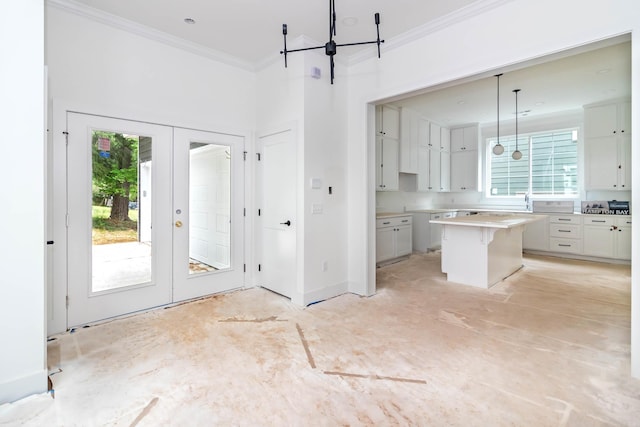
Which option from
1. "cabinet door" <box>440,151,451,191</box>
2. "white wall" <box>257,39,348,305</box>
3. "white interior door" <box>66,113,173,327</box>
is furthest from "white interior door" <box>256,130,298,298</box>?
"cabinet door" <box>440,151,451,191</box>

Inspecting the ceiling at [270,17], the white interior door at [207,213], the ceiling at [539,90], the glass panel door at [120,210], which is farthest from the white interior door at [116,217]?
the ceiling at [539,90]

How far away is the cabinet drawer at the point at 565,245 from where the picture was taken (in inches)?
239

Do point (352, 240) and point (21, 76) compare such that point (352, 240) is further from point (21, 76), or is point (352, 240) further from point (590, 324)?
point (21, 76)

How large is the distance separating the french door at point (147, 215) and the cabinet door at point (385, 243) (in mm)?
2439

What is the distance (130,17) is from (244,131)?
159 centimetres

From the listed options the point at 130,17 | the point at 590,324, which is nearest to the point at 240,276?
the point at 130,17

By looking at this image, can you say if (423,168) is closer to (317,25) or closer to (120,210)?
(317,25)

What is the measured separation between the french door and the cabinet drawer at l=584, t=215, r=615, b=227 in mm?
6263

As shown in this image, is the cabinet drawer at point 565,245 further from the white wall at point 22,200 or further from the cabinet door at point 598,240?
the white wall at point 22,200

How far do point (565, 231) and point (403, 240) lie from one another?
3.17 meters

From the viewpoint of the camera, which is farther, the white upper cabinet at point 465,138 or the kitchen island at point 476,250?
the white upper cabinet at point 465,138

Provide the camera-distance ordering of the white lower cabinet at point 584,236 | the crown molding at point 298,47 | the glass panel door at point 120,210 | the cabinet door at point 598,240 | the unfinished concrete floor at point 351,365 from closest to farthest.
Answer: the unfinished concrete floor at point 351,365, the glass panel door at point 120,210, the crown molding at point 298,47, the white lower cabinet at point 584,236, the cabinet door at point 598,240

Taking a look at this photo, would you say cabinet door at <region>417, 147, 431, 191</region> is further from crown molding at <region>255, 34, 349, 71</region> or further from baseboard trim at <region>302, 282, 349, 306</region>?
baseboard trim at <region>302, 282, 349, 306</region>

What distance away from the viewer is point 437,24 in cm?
315
